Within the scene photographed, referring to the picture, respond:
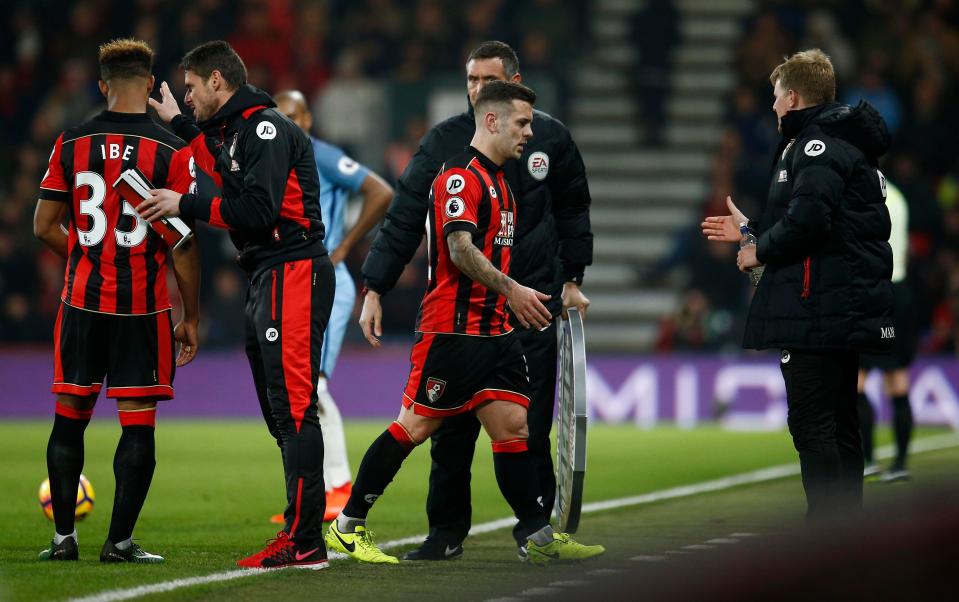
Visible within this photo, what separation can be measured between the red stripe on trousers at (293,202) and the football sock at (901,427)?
5.07m

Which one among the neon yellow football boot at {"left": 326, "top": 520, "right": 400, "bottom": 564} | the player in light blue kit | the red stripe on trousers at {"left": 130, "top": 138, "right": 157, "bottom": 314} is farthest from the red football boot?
the player in light blue kit

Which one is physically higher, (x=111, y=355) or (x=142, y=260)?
(x=142, y=260)

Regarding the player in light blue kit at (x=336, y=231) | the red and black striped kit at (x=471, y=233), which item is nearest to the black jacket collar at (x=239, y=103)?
the red and black striped kit at (x=471, y=233)

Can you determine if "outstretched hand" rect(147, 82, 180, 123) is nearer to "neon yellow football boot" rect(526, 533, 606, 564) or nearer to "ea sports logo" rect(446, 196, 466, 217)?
"ea sports logo" rect(446, 196, 466, 217)

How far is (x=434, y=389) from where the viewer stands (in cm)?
522

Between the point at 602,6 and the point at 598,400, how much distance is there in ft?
27.7

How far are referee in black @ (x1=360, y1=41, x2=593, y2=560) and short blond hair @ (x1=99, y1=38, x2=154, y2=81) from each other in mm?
1188

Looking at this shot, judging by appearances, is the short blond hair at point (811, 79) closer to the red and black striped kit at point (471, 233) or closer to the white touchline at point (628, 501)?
the red and black striped kit at point (471, 233)

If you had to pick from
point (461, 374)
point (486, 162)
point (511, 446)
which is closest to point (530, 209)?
point (486, 162)

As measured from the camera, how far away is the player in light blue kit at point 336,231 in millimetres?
7281

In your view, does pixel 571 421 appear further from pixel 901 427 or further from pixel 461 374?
pixel 901 427

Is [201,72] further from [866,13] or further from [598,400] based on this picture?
[866,13]

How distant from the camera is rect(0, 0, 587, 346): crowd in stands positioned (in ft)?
55.7

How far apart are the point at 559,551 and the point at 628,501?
2.66 m
